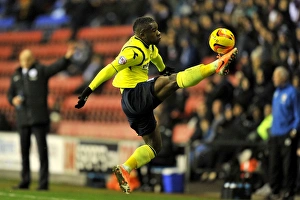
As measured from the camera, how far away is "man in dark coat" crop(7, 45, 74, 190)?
1366 cm

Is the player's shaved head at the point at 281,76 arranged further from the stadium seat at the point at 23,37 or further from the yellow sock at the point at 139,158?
the stadium seat at the point at 23,37

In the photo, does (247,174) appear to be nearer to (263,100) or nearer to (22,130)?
(263,100)

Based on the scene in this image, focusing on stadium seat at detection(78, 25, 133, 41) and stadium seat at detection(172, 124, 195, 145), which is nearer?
stadium seat at detection(172, 124, 195, 145)

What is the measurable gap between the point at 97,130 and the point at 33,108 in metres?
6.79

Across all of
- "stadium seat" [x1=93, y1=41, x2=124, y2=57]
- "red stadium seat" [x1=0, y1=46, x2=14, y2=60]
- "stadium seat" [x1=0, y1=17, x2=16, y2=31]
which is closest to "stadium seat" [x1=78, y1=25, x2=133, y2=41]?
"stadium seat" [x1=93, y1=41, x2=124, y2=57]

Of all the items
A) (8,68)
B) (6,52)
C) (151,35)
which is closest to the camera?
(151,35)

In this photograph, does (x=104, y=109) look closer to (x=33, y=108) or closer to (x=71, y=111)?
(x=71, y=111)

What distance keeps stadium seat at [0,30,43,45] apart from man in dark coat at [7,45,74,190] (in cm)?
1274

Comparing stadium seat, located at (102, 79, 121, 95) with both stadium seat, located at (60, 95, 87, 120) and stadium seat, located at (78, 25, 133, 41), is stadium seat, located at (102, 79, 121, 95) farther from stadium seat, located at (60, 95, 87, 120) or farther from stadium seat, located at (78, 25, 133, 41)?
stadium seat, located at (78, 25, 133, 41)

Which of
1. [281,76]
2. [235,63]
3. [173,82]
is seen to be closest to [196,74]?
[173,82]

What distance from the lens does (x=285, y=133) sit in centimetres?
1294

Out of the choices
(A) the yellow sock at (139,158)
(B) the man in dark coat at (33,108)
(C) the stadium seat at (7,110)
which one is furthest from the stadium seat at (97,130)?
(A) the yellow sock at (139,158)

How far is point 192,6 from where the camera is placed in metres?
20.1

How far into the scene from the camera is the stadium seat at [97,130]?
64.3 ft
